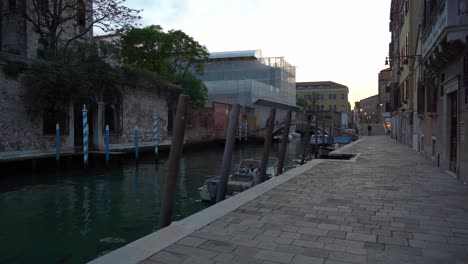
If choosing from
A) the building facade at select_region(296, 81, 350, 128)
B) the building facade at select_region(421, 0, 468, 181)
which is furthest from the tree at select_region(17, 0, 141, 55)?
the building facade at select_region(296, 81, 350, 128)

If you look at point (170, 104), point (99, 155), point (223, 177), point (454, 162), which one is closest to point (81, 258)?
point (223, 177)

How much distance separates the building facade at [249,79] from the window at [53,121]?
27074 millimetres

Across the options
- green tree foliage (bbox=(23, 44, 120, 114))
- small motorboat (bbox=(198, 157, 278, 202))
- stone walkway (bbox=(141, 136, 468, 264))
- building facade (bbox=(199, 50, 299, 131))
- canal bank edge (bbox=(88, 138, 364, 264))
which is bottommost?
small motorboat (bbox=(198, 157, 278, 202))

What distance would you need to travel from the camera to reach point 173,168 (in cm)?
530

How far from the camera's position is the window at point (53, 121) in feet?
57.3

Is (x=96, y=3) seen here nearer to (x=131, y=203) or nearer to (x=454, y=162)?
(x=131, y=203)

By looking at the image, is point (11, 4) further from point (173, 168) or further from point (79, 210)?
→ point (173, 168)

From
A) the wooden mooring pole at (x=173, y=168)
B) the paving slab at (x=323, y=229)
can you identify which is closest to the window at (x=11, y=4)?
the wooden mooring pole at (x=173, y=168)

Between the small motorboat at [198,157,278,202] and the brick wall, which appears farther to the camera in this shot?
the brick wall

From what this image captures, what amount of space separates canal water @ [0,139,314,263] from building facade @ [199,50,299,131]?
2889 centimetres

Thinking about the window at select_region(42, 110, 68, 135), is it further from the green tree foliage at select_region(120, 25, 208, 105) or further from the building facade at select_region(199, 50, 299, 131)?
the building facade at select_region(199, 50, 299, 131)

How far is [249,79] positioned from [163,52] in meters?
17.7

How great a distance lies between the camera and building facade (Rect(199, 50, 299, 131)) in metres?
44.1

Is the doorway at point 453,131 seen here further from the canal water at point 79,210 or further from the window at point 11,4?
the window at point 11,4
